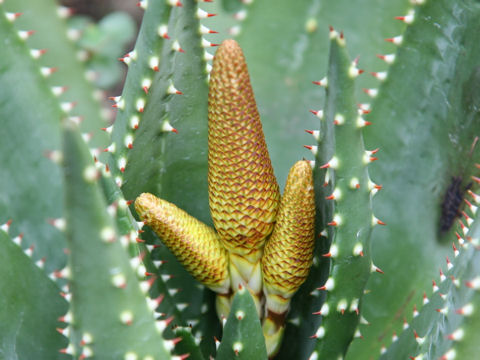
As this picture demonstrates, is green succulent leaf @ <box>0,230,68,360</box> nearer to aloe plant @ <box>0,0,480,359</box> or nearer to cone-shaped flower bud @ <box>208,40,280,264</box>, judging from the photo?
aloe plant @ <box>0,0,480,359</box>

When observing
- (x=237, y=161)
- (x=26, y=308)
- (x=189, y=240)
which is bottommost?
(x=26, y=308)

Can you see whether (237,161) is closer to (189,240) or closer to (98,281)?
(189,240)

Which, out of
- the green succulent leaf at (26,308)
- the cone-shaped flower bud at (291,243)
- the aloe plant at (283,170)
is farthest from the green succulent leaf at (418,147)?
the green succulent leaf at (26,308)

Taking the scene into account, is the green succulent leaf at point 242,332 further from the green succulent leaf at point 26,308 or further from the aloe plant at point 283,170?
the green succulent leaf at point 26,308

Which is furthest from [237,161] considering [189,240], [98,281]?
[98,281]

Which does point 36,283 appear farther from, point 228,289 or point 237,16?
point 237,16

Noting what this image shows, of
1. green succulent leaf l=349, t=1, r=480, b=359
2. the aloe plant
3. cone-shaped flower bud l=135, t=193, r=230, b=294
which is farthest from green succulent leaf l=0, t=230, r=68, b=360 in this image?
green succulent leaf l=349, t=1, r=480, b=359
